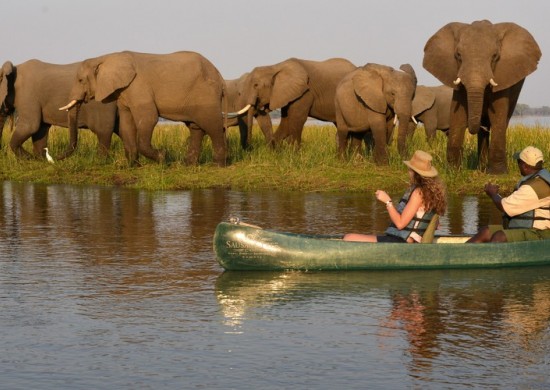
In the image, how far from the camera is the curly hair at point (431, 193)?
34.4 feet

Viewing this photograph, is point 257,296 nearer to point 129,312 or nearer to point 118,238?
point 129,312

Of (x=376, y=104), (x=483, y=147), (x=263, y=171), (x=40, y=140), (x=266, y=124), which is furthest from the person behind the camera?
(x=266, y=124)

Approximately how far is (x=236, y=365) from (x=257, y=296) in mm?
2389

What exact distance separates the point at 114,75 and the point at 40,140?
446cm

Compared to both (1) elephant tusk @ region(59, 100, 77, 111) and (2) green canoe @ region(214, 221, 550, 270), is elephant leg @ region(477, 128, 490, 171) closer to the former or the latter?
(1) elephant tusk @ region(59, 100, 77, 111)

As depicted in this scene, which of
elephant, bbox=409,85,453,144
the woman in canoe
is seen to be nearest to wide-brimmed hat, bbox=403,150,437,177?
the woman in canoe

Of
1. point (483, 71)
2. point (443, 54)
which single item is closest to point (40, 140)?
point (443, 54)

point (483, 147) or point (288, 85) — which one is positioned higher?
point (288, 85)

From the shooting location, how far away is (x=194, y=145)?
76.9ft

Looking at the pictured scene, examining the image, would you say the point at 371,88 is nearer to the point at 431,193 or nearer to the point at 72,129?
the point at 72,129

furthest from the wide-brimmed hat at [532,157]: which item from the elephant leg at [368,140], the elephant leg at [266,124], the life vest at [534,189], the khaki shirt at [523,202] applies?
the elephant leg at [266,124]

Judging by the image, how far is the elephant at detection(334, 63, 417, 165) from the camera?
77.5 feet

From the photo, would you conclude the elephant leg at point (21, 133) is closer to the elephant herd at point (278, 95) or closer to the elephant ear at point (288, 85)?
the elephant herd at point (278, 95)

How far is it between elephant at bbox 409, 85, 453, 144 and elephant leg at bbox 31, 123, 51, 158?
11186 millimetres
